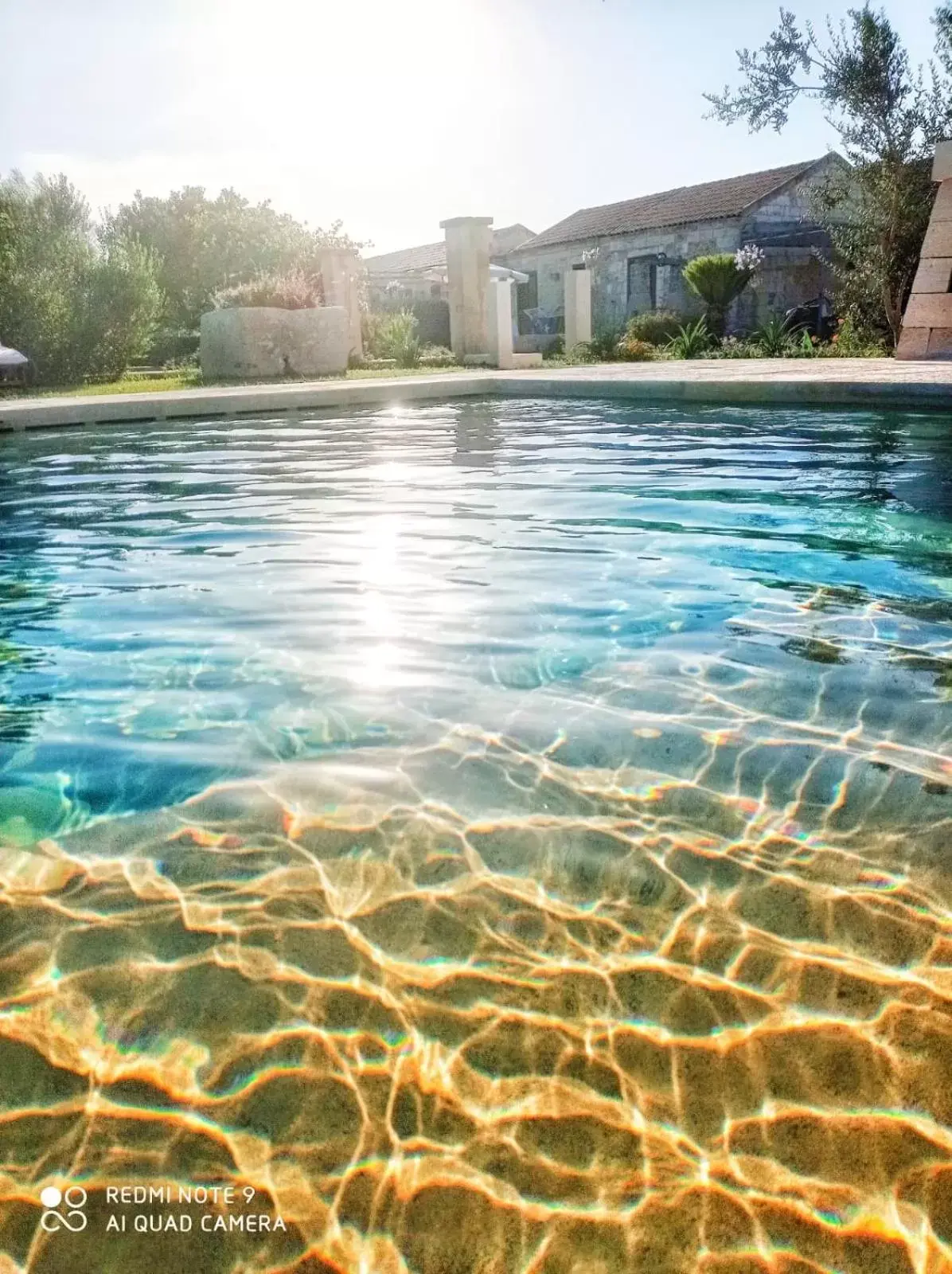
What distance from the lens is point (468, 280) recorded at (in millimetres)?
17109

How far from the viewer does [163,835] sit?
89.0 inches

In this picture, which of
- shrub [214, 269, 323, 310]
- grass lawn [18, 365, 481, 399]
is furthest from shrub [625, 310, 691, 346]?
shrub [214, 269, 323, 310]

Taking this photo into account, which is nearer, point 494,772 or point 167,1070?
point 167,1070

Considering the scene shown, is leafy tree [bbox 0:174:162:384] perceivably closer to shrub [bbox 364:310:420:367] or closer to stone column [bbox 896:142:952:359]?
shrub [bbox 364:310:420:367]

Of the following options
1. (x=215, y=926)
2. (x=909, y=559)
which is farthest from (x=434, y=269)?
(x=215, y=926)

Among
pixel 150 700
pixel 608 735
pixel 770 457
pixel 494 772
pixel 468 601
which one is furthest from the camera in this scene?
pixel 770 457

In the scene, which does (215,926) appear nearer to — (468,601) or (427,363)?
(468,601)

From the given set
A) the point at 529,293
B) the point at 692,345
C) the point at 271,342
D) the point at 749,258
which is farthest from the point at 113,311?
the point at 529,293

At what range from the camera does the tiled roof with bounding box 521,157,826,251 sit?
83.1 feet

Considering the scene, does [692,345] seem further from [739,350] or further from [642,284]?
[642,284]

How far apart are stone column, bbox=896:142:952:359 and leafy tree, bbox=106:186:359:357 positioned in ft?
109

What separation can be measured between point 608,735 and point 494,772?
1.25ft

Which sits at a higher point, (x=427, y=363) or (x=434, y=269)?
(x=434, y=269)

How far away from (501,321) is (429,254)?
27308 mm
